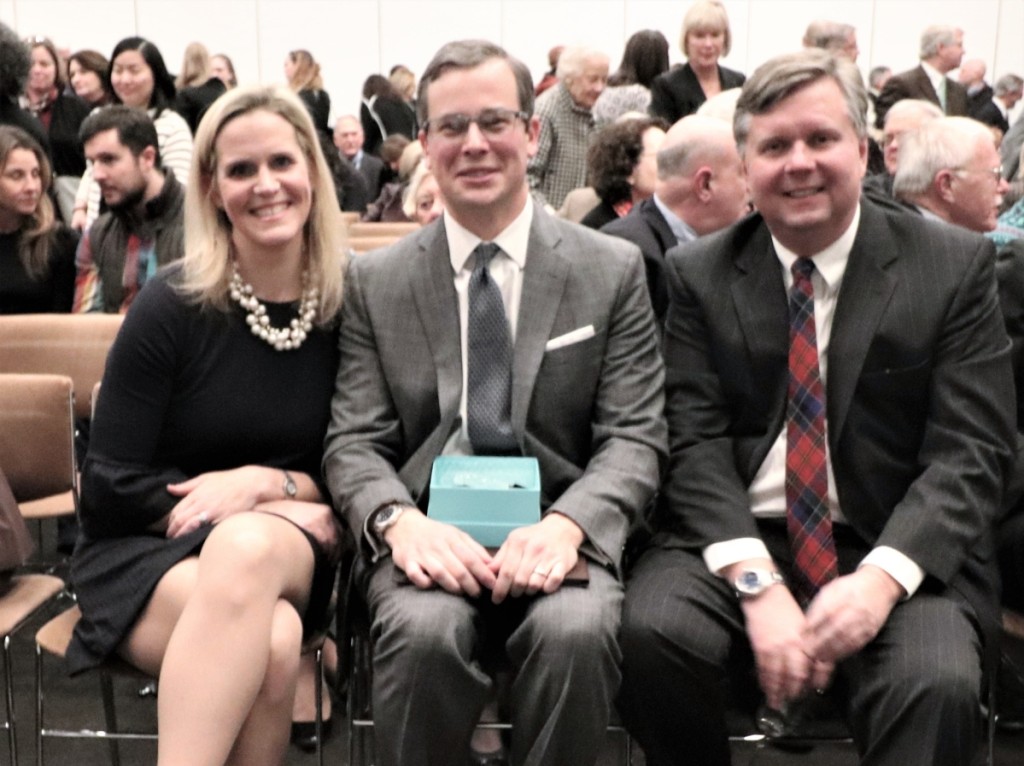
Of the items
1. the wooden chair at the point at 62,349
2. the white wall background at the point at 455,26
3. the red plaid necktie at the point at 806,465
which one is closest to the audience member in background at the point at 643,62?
the wooden chair at the point at 62,349

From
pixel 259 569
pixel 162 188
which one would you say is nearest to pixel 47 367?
pixel 162 188

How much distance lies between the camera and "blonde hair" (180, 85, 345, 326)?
259 centimetres

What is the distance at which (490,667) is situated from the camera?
237cm

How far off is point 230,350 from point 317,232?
32cm

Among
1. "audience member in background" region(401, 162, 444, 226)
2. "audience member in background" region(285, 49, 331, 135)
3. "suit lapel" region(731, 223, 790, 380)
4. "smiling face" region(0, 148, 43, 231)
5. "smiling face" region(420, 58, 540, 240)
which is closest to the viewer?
"suit lapel" region(731, 223, 790, 380)

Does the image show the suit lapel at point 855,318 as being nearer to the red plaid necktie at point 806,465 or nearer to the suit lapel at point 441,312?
the red plaid necktie at point 806,465

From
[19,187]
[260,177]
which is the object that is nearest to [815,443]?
[260,177]

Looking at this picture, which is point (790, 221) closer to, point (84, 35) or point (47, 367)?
point (47, 367)

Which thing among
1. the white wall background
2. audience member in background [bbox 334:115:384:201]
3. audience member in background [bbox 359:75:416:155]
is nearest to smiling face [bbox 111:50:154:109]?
audience member in background [bbox 334:115:384:201]

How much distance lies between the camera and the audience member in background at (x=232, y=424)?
7.77 ft

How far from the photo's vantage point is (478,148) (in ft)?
8.32

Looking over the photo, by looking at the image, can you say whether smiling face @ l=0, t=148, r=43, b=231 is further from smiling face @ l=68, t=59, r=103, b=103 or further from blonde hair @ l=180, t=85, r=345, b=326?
smiling face @ l=68, t=59, r=103, b=103

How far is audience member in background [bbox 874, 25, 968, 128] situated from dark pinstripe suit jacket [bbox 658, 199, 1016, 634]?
15.0 feet

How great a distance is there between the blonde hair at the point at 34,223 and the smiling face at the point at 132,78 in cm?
122
